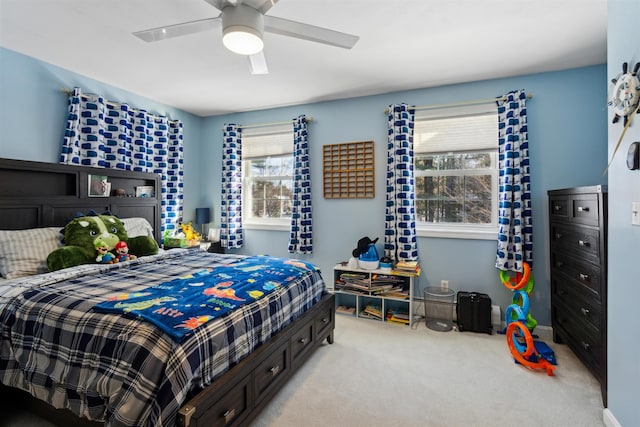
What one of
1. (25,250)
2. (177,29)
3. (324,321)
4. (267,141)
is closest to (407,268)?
(324,321)

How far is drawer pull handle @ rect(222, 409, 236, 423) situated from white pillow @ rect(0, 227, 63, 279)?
1.78 meters

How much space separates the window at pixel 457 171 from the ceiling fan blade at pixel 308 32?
1810 millimetres

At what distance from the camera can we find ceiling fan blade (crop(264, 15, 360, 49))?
1729 millimetres

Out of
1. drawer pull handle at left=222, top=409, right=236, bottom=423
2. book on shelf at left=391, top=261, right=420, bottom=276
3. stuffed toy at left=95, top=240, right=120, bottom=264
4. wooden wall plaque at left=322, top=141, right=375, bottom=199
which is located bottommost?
drawer pull handle at left=222, top=409, right=236, bottom=423

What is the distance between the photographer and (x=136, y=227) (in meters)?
3.08

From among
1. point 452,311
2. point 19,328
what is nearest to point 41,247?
point 19,328

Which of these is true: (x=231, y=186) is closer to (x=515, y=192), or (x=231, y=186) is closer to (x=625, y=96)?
(x=515, y=192)

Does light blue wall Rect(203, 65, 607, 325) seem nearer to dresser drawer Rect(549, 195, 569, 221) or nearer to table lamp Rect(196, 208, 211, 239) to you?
dresser drawer Rect(549, 195, 569, 221)

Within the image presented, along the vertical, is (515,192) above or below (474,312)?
above

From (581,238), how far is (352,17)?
7.46 ft

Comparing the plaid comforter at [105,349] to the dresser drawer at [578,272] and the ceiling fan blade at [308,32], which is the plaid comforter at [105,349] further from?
the dresser drawer at [578,272]

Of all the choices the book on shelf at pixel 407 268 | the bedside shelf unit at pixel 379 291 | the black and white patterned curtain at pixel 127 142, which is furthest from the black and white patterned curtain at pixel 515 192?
the black and white patterned curtain at pixel 127 142

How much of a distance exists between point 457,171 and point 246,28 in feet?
8.55

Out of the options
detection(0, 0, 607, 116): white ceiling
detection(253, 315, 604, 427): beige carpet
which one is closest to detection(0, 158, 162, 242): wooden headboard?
detection(0, 0, 607, 116): white ceiling
